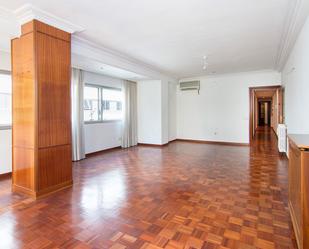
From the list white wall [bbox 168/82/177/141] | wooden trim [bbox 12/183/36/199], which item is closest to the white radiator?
white wall [bbox 168/82/177/141]

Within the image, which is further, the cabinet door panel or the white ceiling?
the cabinet door panel

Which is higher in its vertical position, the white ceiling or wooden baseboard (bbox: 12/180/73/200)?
the white ceiling

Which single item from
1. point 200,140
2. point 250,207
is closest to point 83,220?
point 250,207

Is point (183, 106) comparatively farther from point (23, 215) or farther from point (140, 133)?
point (23, 215)

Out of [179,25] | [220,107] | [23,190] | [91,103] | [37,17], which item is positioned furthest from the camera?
[220,107]

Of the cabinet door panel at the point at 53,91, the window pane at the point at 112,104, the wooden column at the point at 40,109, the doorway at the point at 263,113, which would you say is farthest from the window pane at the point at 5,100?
the doorway at the point at 263,113

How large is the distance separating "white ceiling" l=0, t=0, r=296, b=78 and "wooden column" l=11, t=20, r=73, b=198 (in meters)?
0.42

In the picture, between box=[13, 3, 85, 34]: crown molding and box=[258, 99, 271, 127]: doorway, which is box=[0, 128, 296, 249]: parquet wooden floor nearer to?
box=[13, 3, 85, 34]: crown molding

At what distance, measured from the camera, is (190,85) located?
7.81 m

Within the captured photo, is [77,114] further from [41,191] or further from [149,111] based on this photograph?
[149,111]

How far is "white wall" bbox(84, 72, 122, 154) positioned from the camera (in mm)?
5668

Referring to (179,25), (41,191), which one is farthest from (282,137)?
(41,191)

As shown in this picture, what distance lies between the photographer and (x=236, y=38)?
3744 millimetres

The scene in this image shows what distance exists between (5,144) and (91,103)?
245 centimetres
